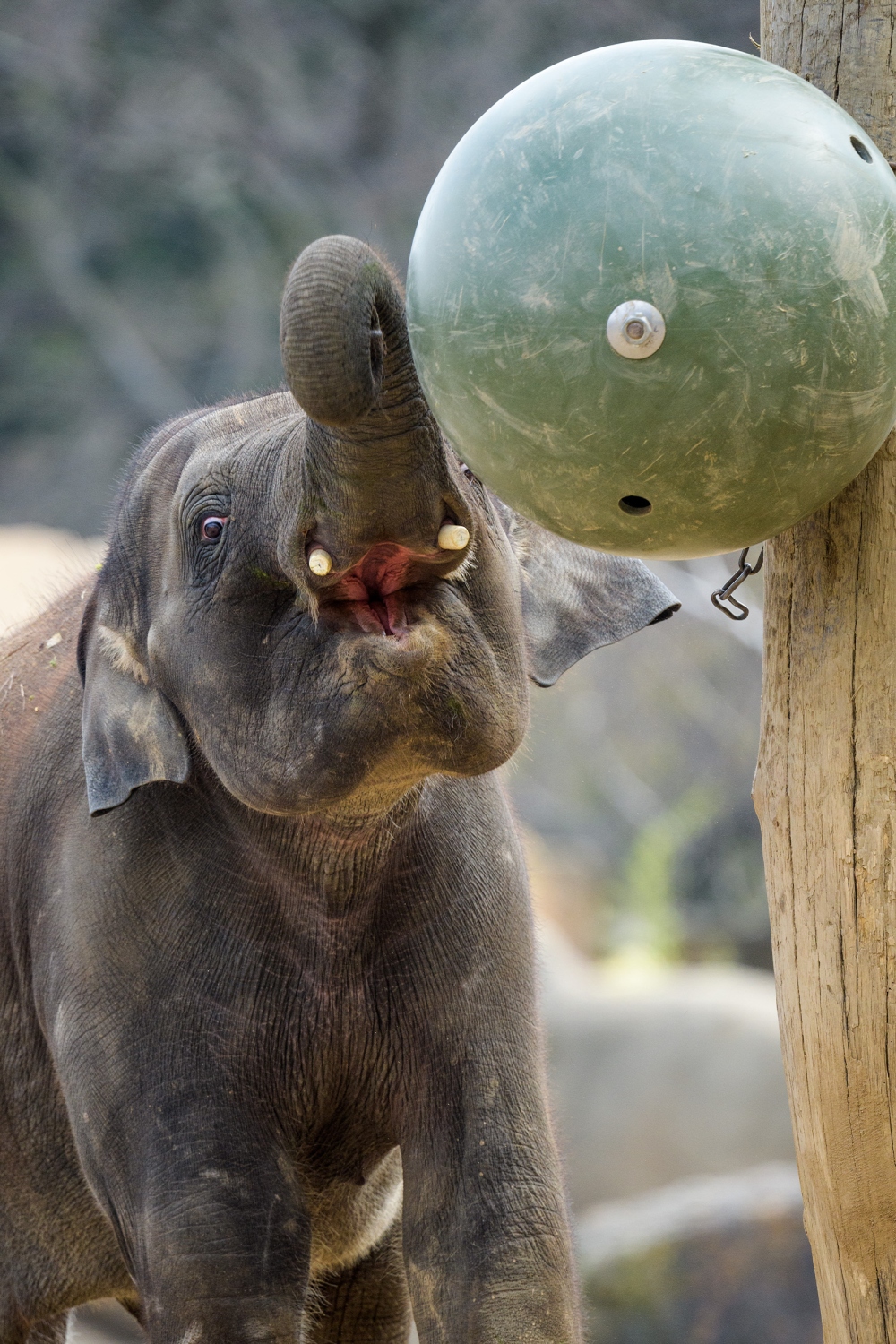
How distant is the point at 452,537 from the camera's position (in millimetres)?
2053

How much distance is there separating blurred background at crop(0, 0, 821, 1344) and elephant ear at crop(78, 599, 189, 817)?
7.79m

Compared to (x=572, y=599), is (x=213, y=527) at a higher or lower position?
higher

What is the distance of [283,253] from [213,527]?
10782 millimetres

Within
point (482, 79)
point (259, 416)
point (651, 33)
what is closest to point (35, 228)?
point (482, 79)

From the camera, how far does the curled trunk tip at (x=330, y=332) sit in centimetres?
179

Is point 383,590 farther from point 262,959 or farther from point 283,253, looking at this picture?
point 283,253

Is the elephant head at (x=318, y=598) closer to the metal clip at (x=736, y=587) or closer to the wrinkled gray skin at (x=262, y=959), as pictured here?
the wrinkled gray skin at (x=262, y=959)

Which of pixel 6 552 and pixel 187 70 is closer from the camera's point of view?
pixel 6 552

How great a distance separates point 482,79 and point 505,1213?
10.2 meters

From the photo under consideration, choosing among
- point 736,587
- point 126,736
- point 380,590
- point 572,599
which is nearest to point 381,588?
point 380,590

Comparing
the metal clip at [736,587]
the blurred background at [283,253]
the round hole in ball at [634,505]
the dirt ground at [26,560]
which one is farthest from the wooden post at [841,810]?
the blurred background at [283,253]

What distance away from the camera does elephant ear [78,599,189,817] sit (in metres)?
2.54

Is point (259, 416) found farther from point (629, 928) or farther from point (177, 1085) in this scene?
point (629, 928)

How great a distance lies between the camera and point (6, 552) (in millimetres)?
7344
